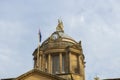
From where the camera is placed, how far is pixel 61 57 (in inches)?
2249

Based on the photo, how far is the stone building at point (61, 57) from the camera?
56019mm

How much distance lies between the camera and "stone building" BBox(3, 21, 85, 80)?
184 feet

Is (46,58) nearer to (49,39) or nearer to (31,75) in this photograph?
(49,39)

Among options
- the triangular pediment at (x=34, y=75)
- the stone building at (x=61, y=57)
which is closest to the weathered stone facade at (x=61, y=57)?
the stone building at (x=61, y=57)

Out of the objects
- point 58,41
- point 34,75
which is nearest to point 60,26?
point 58,41

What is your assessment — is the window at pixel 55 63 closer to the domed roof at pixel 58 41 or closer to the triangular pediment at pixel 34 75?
the domed roof at pixel 58 41

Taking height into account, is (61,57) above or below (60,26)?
below

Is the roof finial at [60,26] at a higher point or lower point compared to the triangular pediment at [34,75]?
higher

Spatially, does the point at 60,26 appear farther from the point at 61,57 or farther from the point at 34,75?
the point at 34,75

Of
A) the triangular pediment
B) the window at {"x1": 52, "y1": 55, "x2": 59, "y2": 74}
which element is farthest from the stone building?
the triangular pediment

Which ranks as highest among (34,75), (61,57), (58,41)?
(58,41)

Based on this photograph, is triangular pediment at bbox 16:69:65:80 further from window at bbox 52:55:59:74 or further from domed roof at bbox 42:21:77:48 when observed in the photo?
domed roof at bbox 42:21:77:48

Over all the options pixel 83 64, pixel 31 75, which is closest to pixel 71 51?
pixel 83 64

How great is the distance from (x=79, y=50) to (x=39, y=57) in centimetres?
682
